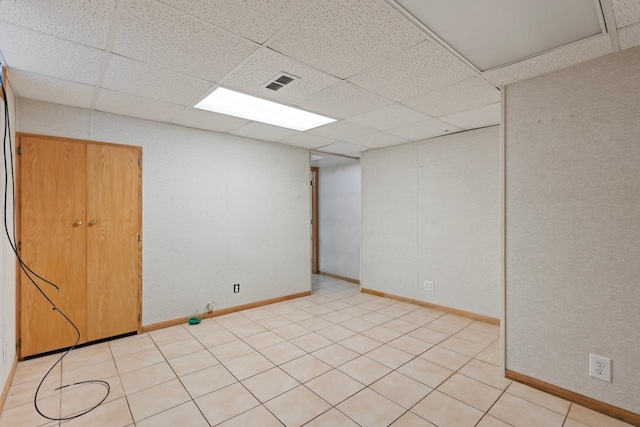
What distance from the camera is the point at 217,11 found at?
1637 millimetres

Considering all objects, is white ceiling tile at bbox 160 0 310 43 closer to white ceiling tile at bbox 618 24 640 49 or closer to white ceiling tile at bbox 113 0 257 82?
white ceiling tile at bbox 113 0 257 82

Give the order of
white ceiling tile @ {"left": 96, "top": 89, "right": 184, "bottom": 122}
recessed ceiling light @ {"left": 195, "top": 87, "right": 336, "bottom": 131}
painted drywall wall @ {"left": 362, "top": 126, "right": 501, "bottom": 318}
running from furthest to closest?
painted drywall wall @ {"left": 362, "top": 126, "right": 501, "bottom": 318}, recessed ceiling light @ {"left": 195, "top": 87, "right": 336, "bottom": 131}, white ceiling tile @ {"left": 96, "top": 89, "right": 184, "bottom": 122}

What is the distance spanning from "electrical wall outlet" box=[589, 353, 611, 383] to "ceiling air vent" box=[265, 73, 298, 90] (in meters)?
3.12

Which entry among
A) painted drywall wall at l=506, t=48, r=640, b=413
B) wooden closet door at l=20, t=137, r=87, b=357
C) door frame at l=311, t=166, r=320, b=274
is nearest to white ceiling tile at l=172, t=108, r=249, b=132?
wooden closet door at l=20, t=137, r=87, b=357

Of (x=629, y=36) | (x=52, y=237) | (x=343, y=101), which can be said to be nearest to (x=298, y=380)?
(x=343, y=101)

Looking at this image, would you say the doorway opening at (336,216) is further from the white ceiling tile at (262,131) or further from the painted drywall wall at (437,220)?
the white ceiling tile at (262,131)

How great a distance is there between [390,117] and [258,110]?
1540 millimetres

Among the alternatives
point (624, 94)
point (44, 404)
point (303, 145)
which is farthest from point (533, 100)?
point (44, 404)

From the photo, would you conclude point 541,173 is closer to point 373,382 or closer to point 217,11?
point 373,382

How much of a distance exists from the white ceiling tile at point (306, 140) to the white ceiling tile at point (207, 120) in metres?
0.86

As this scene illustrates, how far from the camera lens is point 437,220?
4332 millimetres

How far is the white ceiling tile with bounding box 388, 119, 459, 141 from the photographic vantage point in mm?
3706

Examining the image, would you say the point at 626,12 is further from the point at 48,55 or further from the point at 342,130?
the point at 48,55

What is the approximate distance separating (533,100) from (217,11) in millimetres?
2495
